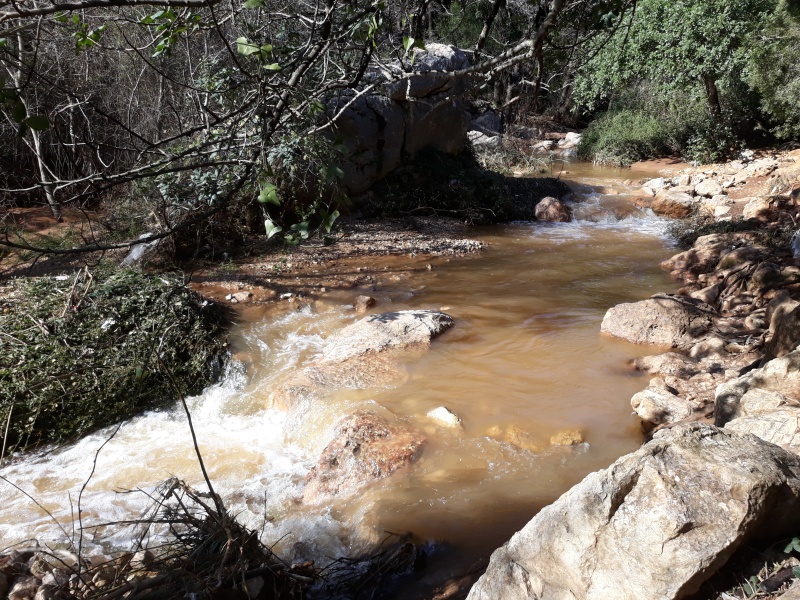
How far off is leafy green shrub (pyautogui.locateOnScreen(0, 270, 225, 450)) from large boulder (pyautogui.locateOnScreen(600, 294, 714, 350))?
3.89 metres

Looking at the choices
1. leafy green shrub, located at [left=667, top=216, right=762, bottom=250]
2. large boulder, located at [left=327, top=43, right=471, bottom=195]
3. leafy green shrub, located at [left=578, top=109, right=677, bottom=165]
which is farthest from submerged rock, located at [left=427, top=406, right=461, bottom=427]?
leafy green shrub, located at [left=578, top=109, right=677, bottom=165]

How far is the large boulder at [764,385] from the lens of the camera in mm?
3184

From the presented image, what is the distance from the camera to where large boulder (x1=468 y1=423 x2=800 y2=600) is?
1914 millimetres

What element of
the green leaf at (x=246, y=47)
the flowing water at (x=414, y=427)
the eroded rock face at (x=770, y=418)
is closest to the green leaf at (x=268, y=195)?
the green leaf at (x=246, y=47)

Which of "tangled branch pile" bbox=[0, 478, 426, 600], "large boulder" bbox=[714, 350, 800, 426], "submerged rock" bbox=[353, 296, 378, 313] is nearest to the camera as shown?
"tangled branch pile" bbox=[0, 478, 426, 600]

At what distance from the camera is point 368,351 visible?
207 inches

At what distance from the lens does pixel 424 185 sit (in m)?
10.6

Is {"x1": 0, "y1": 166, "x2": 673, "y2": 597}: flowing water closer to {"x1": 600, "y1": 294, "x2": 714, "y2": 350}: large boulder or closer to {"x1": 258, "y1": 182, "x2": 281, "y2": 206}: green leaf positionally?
{"x1": 600, "y1": 294, "x2": 714, "y2": 350}: large boulder

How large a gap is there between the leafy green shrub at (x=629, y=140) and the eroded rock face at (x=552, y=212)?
22.2 feet

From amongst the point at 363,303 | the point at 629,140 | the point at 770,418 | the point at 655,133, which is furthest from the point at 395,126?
the point at 655,133

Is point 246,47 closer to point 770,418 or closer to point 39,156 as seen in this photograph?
point 39,156

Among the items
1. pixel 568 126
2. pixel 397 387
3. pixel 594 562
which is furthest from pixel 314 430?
pixel 568 126

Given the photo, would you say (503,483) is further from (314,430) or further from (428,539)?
(314,430)

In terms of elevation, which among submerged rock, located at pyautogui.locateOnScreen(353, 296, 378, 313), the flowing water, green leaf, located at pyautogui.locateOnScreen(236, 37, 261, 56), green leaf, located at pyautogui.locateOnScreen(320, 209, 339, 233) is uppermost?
green leaf, located at pyautogui.locateOnScreen(236, 37, 261, 56)
